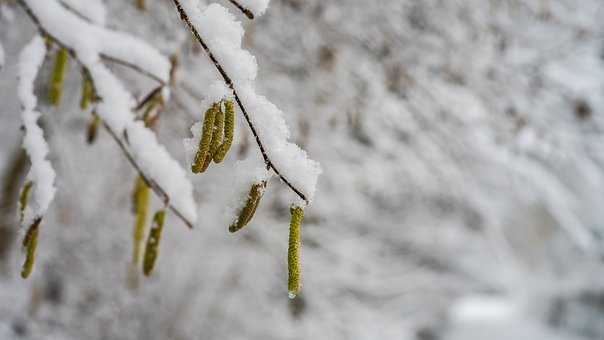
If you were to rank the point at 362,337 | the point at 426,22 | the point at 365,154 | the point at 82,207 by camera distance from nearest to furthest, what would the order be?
the point at 426,22, the point at 365,154, the point at 82,207, the point at 362,337

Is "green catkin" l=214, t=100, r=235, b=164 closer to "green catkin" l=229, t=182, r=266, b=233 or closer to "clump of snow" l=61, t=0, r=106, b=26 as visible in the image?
"green catkin" l=229, t=182, r=266, b=233

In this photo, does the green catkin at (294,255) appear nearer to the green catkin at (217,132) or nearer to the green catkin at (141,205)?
the green catkin at (217,132)

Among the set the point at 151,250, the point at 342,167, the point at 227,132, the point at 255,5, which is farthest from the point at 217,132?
the point at 342,167

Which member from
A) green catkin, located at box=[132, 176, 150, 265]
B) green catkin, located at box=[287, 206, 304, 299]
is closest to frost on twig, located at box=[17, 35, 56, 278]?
green catkin, located at box=[132, 176, 150, 265]

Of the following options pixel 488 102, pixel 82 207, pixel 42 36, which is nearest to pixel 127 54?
pixel 42 36

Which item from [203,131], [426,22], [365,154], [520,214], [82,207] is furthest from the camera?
[520,214]

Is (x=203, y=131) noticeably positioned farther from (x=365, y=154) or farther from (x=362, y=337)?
(x=362, y=337)
